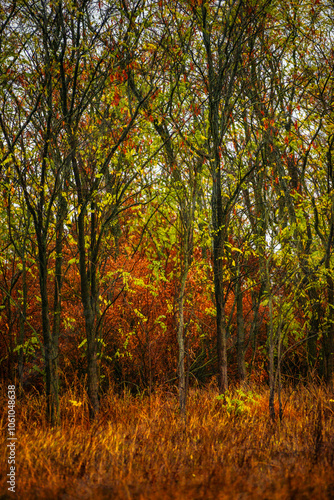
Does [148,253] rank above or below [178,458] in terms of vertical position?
above

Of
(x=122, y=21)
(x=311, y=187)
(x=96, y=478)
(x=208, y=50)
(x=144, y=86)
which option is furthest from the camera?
(x=311, y=187)

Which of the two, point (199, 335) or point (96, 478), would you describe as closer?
point (96, 478)

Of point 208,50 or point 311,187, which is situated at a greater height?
point 208,50

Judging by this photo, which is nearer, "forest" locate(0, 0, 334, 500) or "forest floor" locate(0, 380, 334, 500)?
"forest floor" locate(0, 380, 334, 500)

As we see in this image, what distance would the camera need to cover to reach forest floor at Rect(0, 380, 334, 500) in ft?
9.61

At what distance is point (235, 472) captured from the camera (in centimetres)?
335

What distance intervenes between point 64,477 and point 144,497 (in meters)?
0.83

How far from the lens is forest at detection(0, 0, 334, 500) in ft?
11.8

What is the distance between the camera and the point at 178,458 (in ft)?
12.3

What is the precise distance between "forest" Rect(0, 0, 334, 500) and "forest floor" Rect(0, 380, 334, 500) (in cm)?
2

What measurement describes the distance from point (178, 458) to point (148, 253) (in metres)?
5.48

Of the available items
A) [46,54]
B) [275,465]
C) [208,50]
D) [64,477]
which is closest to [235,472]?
[275,465]

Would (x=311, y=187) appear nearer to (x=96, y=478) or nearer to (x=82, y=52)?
(x=82, y=52)

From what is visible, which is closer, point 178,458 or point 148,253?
point 178,458
